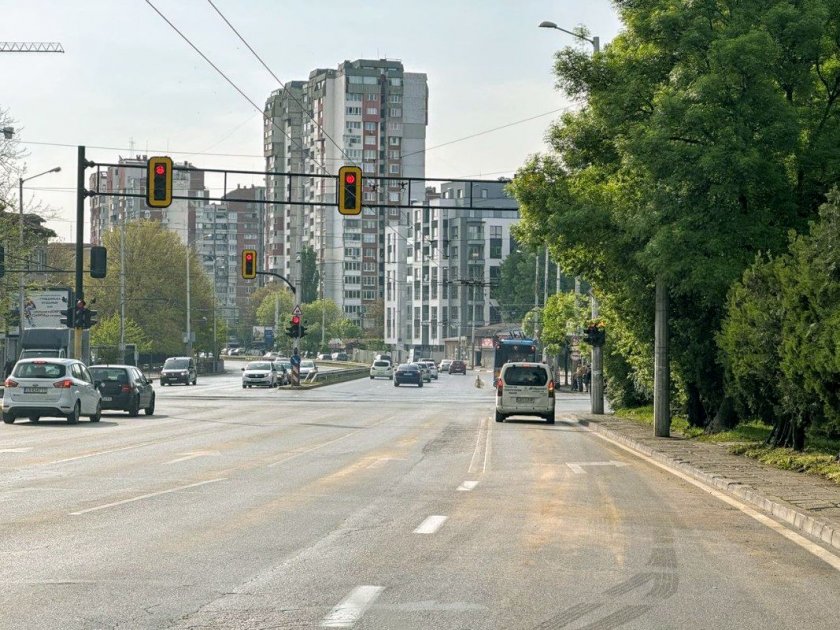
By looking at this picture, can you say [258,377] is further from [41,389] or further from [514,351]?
[41,389]

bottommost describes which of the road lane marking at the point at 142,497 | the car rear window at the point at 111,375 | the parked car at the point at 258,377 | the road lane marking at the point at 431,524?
the parked car at the point at 258,377

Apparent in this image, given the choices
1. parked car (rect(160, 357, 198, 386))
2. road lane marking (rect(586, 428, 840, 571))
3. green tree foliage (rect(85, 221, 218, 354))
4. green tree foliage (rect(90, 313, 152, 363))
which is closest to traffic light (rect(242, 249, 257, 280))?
parked car (rect(160, 357, 198, 386))

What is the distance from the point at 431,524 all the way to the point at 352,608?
470 centimetres

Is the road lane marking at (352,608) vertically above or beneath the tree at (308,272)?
beneath

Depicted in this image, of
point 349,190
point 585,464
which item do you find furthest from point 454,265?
point 585,464

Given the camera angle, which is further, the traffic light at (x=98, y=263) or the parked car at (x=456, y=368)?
the parked car at (x=456, y=368)

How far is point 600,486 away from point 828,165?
11150mm

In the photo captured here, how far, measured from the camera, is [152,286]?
118125 millimetres

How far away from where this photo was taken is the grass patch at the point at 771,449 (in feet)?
64.0

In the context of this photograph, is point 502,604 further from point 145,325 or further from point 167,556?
point 145,325

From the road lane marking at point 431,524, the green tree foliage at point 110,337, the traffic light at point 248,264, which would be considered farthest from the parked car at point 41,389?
the green tree foliage at point 110,337

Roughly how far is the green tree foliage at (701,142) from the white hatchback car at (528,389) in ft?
29.5

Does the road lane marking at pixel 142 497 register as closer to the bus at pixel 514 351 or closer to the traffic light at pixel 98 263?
the traffic light at pixel 98 263

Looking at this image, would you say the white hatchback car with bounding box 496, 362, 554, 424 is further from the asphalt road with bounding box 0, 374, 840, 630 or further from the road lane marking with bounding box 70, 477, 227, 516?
the road lane marking with bounding box 70, 477, 227, 516
